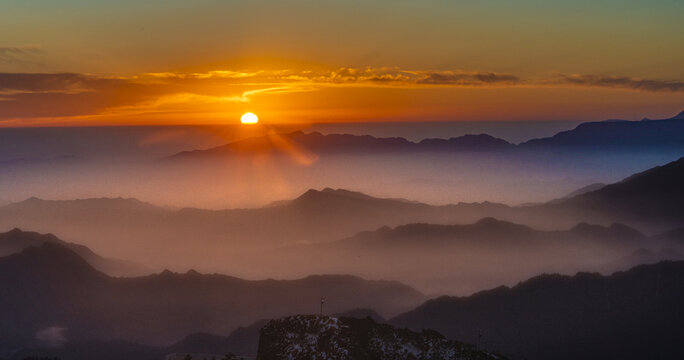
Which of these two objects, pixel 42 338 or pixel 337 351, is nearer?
pixel 337 351

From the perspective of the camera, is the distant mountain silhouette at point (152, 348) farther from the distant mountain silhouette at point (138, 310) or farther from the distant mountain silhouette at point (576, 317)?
the distant mountain silhouette at point (576, 317)

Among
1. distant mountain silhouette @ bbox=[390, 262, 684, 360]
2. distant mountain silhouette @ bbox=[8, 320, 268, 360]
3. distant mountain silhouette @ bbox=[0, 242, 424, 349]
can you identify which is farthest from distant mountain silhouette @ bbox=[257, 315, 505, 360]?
distant mountain silhouette @ bbox=[0, 242, 424, 349]

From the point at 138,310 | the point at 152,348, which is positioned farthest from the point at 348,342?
the point at 138,310

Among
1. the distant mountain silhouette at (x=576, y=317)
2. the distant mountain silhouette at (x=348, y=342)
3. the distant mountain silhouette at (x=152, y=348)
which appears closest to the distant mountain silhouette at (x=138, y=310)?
the distant mountain silhouette at (x=152, y=348)

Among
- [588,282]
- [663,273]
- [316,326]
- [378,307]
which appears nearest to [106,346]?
[378,307]

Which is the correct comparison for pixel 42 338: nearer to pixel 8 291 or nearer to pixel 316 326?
pixel 8 291

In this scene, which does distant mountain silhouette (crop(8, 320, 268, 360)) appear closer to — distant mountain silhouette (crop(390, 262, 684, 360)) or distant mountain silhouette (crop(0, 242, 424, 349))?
distant mountain silhouette (crop(0, 242, 424, 349))

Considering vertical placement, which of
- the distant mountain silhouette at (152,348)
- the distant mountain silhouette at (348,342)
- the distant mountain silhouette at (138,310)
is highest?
the distant mountain silhouette at (138,310)
